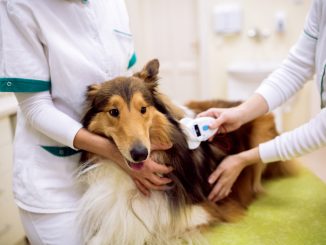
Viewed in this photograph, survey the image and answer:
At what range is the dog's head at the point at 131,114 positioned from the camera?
3.79 feet

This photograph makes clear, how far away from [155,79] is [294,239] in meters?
0.79

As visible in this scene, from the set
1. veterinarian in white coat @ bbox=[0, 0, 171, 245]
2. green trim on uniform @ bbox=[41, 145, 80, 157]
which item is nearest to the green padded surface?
veterinarian in white coat @ bbox=[0, 0, 171, 245]

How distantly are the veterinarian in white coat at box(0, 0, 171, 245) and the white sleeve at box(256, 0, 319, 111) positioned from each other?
615 mm

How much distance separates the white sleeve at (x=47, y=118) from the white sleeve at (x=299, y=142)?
76 centimetres

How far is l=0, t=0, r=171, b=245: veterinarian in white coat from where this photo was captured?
1196 millimetres

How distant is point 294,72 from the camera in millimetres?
1497

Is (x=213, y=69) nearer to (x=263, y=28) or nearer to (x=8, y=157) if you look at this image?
(x=263, y=28)

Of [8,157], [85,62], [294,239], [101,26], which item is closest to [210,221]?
[294,239]

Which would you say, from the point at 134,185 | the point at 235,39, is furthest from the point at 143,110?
the point at 235,39

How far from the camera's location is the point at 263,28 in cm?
370

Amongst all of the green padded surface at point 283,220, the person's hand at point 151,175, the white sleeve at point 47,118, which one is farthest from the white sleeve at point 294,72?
the white sleeve at point 47,118

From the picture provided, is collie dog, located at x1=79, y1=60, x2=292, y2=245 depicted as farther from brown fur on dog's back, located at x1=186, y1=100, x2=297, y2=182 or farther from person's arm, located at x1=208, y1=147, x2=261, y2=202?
brown fur on dog's back, located at x1=186, y1=100, x2=297, y2=182

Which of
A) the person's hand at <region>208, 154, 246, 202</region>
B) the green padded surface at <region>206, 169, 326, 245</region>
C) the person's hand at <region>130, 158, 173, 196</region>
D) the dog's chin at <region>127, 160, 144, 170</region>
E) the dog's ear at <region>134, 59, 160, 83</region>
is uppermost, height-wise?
the dog's ear at <region>134, 59, 160, 83</region>

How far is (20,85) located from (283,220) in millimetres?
1114
